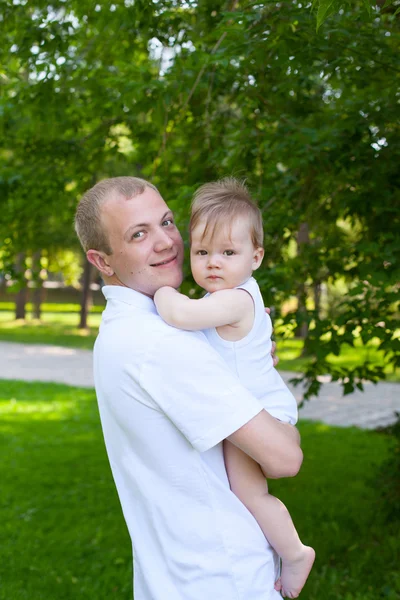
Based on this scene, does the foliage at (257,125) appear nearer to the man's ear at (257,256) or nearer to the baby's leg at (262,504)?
the man's ear at (257,256)

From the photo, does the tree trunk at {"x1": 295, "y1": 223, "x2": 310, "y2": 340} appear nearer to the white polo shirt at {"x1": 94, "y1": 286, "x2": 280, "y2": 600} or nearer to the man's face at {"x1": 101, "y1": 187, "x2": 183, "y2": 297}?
the man's face at {"x1": 101, "y1": 187, "x2": 183, "y2": 297}

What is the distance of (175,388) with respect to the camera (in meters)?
1.75

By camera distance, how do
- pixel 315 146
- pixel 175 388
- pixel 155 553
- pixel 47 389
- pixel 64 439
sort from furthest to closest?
pixel 47 389 → pixel 64 439 → pixel 315 146 → pixel 155 553 → pixel 175 388

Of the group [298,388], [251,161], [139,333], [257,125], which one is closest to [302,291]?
[251,161]

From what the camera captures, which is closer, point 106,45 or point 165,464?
point 165,464

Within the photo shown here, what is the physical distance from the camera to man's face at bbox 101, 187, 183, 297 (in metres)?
1.99

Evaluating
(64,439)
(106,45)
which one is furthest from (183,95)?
(64,439)

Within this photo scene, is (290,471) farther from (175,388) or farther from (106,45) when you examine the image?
(106,45)

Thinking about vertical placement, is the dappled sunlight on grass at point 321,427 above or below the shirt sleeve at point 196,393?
below

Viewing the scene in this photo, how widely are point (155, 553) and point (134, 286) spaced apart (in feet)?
2.32

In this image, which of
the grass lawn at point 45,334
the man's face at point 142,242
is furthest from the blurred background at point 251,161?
the grass lawn at point 45,334

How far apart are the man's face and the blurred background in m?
1.50

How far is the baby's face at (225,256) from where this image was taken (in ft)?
Answer: 6.70

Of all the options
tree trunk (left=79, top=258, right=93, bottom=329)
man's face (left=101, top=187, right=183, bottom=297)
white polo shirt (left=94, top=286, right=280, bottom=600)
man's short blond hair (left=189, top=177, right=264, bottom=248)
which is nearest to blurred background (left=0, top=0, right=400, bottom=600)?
man's short blond hair (left=189, top=177, right=264, bottom=248)
